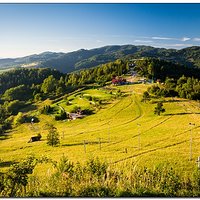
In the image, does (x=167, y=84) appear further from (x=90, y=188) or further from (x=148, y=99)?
(x=90, y=188)

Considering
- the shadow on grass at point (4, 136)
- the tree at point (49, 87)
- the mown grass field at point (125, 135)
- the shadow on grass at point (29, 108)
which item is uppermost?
the tree at point (49, 87)

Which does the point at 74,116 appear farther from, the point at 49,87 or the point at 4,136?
the point at 49,87

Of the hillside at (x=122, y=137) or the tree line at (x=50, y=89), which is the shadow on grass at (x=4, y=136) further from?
the tree line at (x=50, y=89)

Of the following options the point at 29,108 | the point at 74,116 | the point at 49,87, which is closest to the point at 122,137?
the point at 74,116

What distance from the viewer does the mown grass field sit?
96.8ft

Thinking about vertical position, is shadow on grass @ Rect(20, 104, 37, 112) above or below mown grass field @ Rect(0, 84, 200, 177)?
below

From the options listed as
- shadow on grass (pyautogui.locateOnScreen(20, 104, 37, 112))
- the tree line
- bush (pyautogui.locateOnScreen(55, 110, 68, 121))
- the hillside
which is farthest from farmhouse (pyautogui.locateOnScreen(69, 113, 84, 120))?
the tree line

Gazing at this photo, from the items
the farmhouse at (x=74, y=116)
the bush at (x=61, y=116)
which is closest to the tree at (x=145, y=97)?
the farmhouse at (x=74, y=116)

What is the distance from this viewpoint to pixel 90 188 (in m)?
9.59

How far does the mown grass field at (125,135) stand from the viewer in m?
29.5

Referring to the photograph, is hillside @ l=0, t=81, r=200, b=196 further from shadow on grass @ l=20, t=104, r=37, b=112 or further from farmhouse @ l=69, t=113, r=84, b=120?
shadow on grass @ l=20, t=104, r=37, b=112

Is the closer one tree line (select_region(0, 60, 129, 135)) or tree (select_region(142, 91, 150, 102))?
tree (select_region(142, 91, 150, 102))

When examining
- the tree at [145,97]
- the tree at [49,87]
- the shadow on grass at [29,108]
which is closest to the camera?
the tree at [145,97]

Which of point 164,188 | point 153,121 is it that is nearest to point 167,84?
point 153,121
